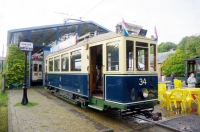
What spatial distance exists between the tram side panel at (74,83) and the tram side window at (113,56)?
1.32 meters

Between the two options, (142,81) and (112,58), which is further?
(112,58)

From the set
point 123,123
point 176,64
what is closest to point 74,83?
point 123,123

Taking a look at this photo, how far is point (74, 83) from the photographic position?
744cm

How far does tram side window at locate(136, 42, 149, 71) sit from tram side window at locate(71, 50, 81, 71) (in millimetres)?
2546

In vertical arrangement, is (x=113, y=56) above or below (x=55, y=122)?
above

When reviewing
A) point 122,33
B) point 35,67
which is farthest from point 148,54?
point 35,67

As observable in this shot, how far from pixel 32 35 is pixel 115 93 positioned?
13791mm

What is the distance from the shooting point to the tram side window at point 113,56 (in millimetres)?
5312

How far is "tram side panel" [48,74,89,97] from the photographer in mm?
6570

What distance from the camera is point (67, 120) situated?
575cm

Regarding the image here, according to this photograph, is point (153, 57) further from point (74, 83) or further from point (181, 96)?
point (74, 83)

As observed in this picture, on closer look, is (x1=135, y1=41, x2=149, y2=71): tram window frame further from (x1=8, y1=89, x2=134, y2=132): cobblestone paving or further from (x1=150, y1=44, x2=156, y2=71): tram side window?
(x1=8, y1=89, x2=134, y2=132): cobblestone paving

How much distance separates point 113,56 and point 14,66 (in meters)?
11.9

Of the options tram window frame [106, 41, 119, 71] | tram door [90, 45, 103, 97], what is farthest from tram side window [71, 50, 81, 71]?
tram window frame [106, 41, 119, 71]
